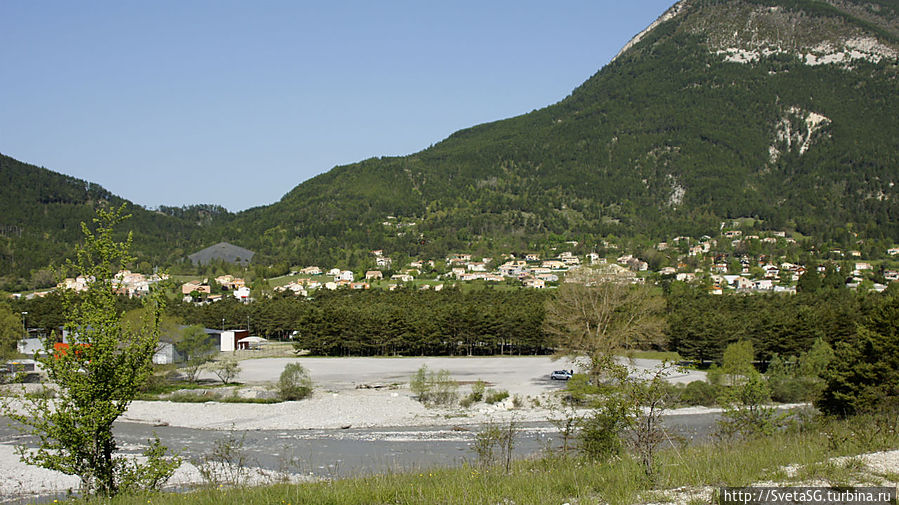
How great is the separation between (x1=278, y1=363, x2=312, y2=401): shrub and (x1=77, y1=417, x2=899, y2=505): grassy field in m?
31.3

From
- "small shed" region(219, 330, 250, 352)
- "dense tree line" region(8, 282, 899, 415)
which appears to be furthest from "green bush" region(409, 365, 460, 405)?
"small shed" region(219, 330, 250, 352)

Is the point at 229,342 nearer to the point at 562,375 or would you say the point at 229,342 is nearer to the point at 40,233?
the point at 562,375

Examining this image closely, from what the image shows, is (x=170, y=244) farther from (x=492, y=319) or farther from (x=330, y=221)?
(x=492, y=319)

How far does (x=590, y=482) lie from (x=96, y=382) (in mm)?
6665

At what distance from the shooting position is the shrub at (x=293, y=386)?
3953cm

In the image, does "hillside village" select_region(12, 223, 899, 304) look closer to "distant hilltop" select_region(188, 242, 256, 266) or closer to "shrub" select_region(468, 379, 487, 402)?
"distant hilltop" select_region(188, 242, 256, 266)

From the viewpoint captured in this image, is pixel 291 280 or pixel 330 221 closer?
pixel 291 280

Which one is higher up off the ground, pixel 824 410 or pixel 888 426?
pixel 888 426

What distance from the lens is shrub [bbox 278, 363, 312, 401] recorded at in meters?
39.5

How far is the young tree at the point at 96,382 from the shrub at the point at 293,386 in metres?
30.8

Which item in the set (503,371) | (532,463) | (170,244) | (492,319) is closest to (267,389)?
(503,371)

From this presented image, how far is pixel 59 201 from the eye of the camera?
19125 centimetres

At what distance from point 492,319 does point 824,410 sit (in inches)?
1514

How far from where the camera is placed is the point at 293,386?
1567 inches
